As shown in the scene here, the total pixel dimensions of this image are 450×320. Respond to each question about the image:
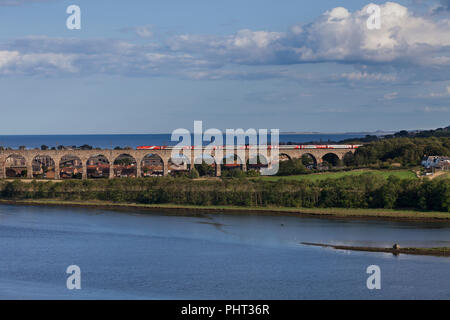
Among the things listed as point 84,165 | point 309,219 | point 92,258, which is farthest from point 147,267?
point 84,165

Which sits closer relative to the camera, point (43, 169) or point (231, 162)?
point (231, 162)

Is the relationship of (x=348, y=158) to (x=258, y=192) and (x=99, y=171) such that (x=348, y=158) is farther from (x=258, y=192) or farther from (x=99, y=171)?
(x=99, y=171)

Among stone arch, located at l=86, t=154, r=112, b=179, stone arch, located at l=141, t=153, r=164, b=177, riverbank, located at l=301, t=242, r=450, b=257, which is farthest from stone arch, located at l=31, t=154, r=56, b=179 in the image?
riverbank, located at l=301, t=242, r=450, b=257

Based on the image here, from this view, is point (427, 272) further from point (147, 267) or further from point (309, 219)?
point (309, 219)

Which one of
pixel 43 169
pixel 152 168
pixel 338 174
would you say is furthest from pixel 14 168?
pixel 338 174
